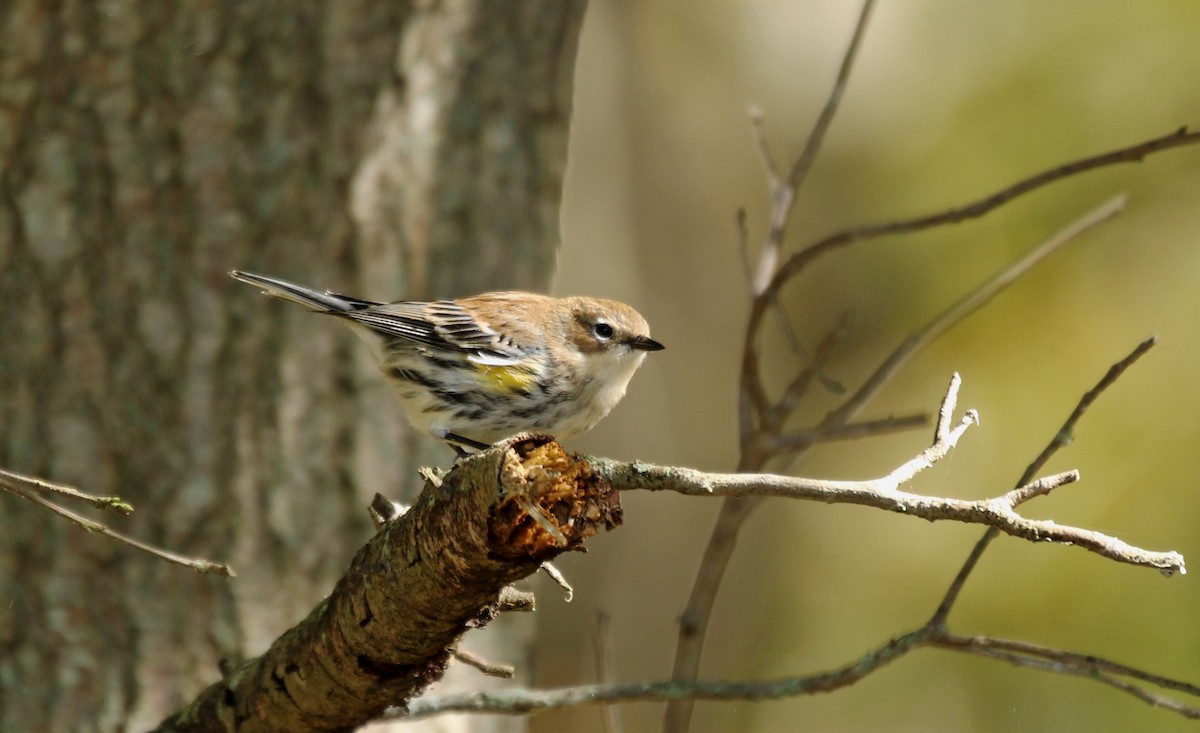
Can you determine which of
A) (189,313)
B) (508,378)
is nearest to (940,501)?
(508,378)

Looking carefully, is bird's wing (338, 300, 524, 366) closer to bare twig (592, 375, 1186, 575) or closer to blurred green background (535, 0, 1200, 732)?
bare twig (592, 375, 1186, 575)

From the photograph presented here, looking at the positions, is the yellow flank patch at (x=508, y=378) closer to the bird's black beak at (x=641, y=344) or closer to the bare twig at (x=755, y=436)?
the bird's black beak at (x=641, y=344)

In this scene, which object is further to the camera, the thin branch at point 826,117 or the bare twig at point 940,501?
the thin branch at point 826,117

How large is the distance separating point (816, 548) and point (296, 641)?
6.85m

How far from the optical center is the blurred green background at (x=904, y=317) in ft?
22.8

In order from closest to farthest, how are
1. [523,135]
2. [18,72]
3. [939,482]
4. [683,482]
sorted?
[683,482], [18,72], [523,135], [939,482]

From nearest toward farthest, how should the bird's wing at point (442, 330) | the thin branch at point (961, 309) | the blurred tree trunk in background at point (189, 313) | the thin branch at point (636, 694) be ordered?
the thin branch at point (636, 694)
the thin branch at point (961, 309)
the blurred tree trunk in background at point (189, 313)
the bird's wing at point (442, 330)

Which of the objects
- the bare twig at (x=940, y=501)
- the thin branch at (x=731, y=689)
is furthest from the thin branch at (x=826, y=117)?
the bare twig at (x=940, y=501)

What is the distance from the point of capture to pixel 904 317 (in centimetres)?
876

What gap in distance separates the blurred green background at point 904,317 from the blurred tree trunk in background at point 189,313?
4159 millimetres

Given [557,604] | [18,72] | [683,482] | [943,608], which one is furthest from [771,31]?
[683,482]

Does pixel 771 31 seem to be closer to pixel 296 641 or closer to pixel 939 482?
pixel 939 482

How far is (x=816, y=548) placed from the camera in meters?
9.16

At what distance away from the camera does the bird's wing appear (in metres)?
4.24
